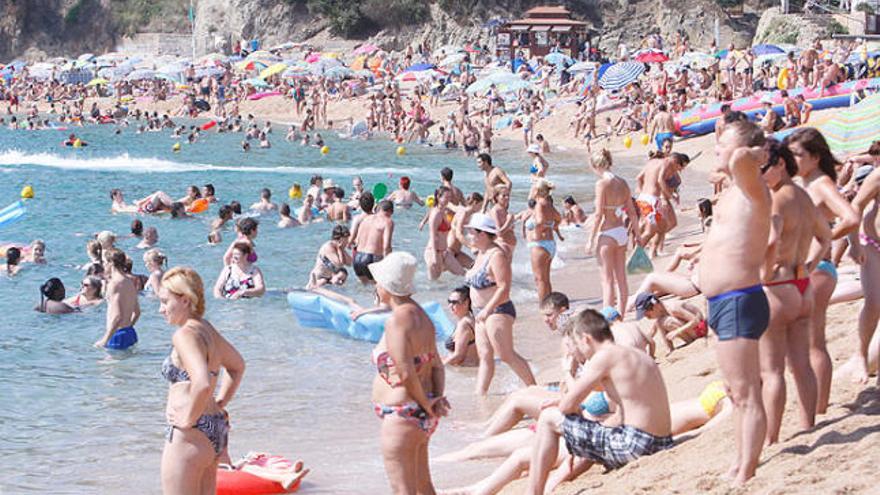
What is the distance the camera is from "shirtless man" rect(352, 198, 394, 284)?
39.9 ft

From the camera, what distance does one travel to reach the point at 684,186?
70.7 ft

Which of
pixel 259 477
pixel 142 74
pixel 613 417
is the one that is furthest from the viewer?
pixel 142 74

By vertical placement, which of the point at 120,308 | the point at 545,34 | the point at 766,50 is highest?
the point at 545,34

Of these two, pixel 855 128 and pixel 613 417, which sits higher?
pixel 855 128

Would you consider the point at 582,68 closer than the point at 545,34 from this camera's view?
Yes

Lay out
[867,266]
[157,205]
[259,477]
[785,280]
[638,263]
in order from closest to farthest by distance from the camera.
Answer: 1. [785,280]
2. [867,266]
3. [259,477]
4. [638,263]
5. [157,205]

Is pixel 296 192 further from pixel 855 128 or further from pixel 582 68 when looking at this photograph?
pixel 582 68

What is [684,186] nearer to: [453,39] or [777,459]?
[777,459]

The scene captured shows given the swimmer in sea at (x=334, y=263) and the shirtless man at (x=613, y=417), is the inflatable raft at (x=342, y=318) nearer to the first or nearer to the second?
the swimmer in sea at (x=334, y=263)

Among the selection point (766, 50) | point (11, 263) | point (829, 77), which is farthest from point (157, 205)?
point (766, 50)

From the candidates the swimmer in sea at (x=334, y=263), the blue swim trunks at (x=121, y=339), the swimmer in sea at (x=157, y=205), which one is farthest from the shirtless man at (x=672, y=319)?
the swimmer in sea at (x=157, y=205)

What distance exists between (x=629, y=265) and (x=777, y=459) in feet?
21.1

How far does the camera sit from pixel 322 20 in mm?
59969

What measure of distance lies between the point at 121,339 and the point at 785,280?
741 cm
